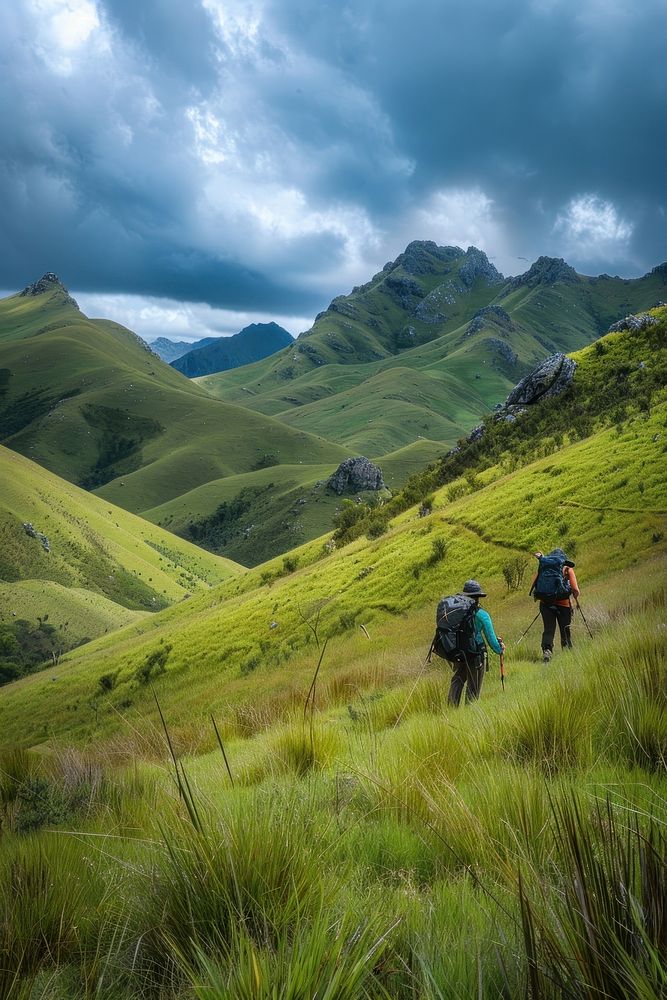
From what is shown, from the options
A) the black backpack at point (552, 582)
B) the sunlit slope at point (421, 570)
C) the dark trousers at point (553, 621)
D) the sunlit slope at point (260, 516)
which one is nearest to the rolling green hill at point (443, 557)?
the sunlit slope at point (421, 570)

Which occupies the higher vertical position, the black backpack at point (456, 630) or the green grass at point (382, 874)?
the green grass at point (382, 874)

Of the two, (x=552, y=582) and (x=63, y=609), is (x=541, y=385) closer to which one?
(x=552, y=582)

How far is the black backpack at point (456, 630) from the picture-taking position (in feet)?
26.9

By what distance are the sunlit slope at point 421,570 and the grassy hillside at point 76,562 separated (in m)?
48.2

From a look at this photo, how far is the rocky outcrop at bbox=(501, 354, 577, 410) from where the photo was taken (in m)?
41.6

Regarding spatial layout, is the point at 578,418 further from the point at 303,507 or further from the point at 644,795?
Result: the point at 303,507

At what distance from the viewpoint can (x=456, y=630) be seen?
329 inches

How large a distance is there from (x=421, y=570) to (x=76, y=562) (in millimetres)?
84002

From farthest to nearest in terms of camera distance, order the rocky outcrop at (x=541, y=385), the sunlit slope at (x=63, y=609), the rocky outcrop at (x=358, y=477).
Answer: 1. the rocky outcrop at (x=358, y=477)
2. the sunlit slope at (x=63, y=609)
3. the rocky outcrop at (x=541, y=385)

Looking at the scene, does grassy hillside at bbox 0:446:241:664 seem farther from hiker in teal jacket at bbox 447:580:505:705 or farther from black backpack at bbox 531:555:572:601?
hiker in teal jacket at bbox 447:580:505:705

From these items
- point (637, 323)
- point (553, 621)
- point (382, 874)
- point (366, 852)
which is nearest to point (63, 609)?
point (637, 323)

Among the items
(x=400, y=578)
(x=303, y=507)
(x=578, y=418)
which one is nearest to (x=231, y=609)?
(x=400, y=578)

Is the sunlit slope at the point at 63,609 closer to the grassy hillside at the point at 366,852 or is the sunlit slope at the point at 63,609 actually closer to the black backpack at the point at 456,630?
the black backpack at the point at 456,630

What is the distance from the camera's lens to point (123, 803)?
3803 mm
